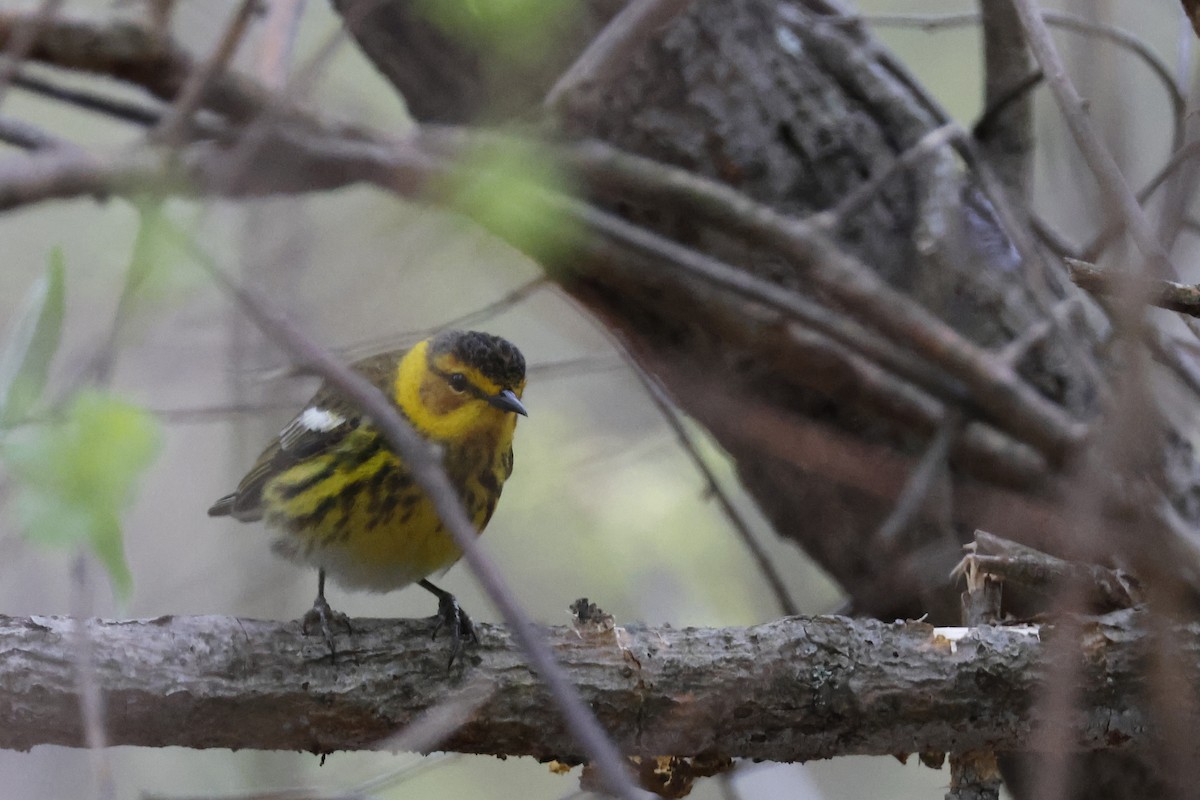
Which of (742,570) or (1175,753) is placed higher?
(742,570)

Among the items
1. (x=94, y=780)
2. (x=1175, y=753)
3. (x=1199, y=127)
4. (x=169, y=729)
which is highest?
(x=169, y=729)

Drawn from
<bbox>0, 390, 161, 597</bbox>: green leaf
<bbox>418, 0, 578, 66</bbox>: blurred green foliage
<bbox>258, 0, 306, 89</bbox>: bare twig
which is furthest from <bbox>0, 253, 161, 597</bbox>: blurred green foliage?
<bbox>258, 0, 306, 89</bbox>: bare twig

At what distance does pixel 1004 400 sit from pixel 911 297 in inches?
17.0

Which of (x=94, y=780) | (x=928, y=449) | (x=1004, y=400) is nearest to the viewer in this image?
(x=94, y=780)

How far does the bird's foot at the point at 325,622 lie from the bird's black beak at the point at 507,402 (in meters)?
0.77

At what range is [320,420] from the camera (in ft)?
9.96

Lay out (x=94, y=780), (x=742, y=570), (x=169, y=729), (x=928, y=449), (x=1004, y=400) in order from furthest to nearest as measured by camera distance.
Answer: (x=742, y=570)
(x=928, y=449)
(x=1004, y=400)
(x=169, y=729)
(x=94, y=780)

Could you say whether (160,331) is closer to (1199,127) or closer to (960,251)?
(960,251)

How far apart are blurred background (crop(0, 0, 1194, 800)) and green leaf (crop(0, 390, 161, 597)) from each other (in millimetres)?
333

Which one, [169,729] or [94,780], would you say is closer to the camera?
[94,780]

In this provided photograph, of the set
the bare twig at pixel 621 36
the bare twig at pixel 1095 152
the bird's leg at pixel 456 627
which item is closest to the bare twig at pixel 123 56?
the bare twig at pixel 621 36

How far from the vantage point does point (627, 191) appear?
311cm

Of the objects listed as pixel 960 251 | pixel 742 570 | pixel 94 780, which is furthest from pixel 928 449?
pixel 94 780

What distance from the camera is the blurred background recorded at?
2871 millimetres
